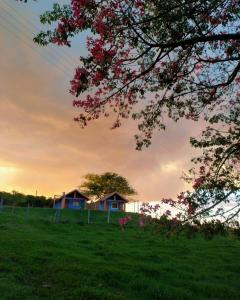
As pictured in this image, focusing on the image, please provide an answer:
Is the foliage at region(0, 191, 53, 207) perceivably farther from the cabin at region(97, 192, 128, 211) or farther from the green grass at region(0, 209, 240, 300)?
the green grass at region(0, 209, 240, 300)

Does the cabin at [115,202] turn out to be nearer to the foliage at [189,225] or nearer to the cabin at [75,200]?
the cabin at [75,200]

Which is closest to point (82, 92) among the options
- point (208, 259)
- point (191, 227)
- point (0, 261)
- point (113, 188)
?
point (191, 227)

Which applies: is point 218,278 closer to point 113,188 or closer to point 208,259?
point 208,259

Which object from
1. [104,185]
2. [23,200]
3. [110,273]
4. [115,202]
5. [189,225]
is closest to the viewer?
[189,225]

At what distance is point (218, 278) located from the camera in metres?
19.3

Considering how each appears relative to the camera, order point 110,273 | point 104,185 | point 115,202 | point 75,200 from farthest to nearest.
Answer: point 104,185
point 115,202
point 75,200
point 110,273

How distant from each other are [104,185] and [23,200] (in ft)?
90.5

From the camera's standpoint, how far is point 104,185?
103m

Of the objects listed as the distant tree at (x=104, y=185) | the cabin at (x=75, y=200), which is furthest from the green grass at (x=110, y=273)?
the distant tree at (x=104, y=185)

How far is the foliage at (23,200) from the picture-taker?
252ft

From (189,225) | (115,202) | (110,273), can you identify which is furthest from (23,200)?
(189,225)

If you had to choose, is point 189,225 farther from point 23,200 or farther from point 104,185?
point 104,185

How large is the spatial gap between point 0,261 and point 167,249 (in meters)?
13.0

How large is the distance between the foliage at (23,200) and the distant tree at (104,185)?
56.4ft
